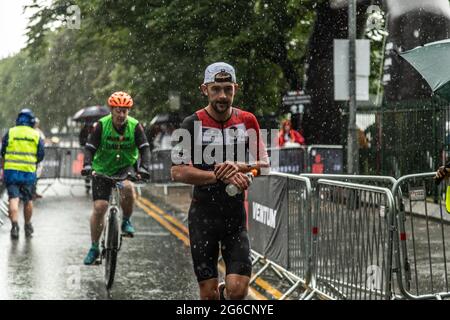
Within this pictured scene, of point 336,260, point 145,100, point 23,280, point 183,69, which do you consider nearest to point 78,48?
point 145,100

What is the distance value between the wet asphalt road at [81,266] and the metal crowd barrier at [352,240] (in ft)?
5.21

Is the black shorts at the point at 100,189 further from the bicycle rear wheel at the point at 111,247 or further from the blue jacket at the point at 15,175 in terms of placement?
the blue jacket at the point at 15,175

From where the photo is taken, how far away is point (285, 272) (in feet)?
32.2

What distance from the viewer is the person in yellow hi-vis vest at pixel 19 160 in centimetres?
1455

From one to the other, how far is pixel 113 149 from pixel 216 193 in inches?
158

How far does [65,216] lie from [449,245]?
9.16 metres

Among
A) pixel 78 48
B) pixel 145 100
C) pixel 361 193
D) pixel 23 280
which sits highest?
pixel 78 48

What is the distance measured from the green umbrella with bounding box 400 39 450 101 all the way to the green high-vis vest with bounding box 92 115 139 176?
368 cm

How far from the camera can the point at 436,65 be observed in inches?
317

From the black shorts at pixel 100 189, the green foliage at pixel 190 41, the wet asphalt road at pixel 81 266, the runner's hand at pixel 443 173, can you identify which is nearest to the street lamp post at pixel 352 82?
the wet asphalt road at pixel 81 266

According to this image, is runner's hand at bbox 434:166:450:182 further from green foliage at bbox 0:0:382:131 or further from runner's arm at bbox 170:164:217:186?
green foliage at bbox 0:0:382:131

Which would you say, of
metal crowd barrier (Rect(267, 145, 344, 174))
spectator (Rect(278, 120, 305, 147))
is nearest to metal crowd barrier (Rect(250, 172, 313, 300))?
metal crowd barrier (Rect(267, 145, 344, 174))

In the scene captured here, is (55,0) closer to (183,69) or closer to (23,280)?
(183,69)

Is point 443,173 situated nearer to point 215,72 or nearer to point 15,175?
point 215,72
